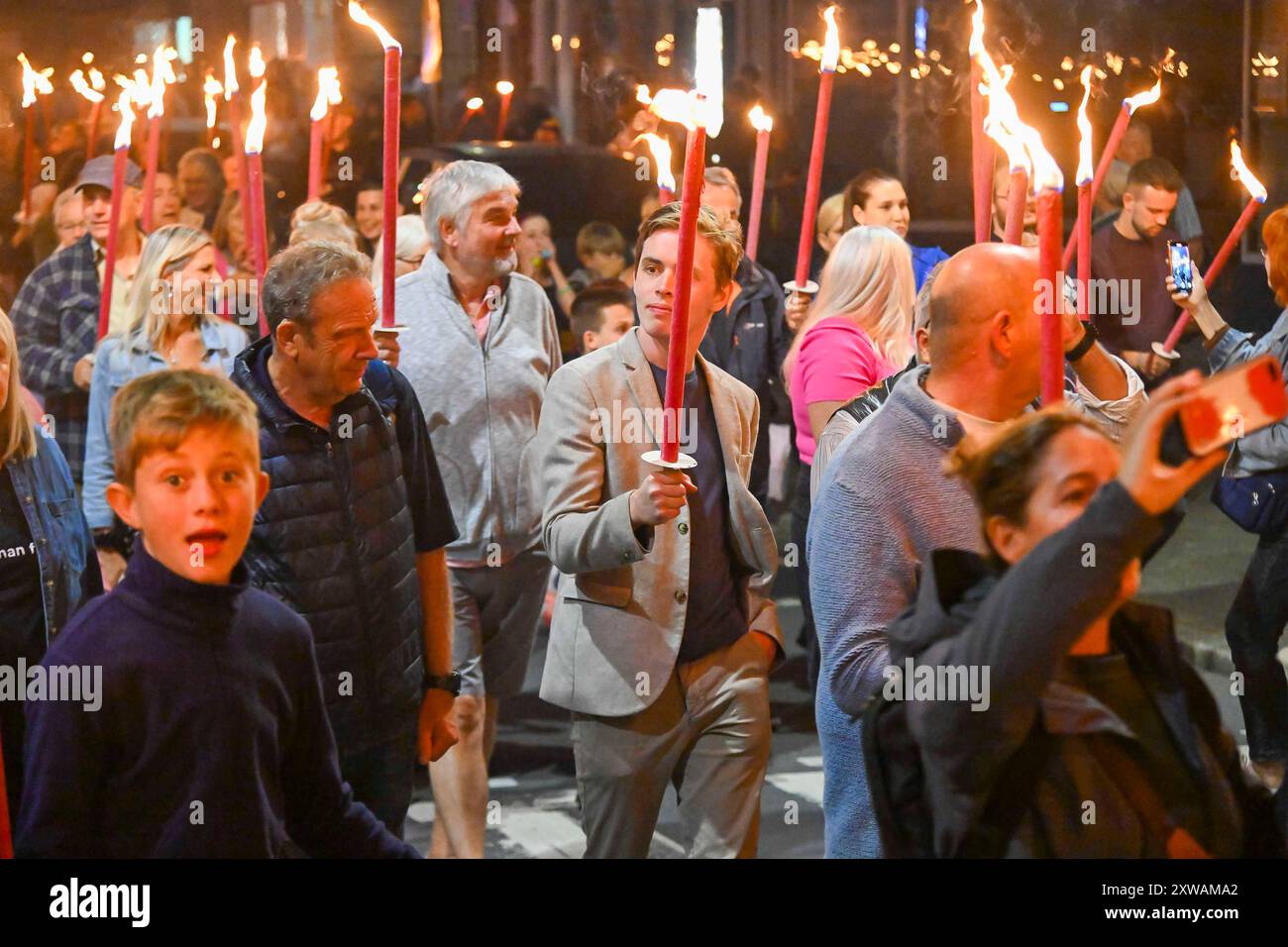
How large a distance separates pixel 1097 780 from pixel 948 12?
2.38 m

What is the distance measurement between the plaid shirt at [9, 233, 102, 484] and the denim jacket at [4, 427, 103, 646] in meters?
1.07

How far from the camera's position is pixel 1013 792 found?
2.10 m

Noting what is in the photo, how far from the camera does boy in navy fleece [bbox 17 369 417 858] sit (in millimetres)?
2307

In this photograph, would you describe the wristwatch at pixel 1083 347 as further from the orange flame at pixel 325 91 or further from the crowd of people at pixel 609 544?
the orange flame at pixel 325 91

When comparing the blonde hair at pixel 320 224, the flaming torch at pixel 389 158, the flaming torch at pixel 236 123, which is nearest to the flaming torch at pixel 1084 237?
the flaming torch at pixel 389 158

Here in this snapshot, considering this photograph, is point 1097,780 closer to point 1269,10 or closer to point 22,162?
point 1269,10

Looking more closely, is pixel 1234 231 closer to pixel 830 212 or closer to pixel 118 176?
pixel 830 212

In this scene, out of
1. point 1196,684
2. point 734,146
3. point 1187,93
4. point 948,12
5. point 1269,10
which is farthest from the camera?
point 734,146

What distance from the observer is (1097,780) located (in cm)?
212

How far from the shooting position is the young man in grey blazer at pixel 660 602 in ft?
9.56

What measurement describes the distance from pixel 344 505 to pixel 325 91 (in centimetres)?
101

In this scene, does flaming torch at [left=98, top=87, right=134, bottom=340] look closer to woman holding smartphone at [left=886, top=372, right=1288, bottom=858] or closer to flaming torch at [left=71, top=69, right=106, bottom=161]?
flaming torch at [left=71, top=69, right=106, bottom=161]

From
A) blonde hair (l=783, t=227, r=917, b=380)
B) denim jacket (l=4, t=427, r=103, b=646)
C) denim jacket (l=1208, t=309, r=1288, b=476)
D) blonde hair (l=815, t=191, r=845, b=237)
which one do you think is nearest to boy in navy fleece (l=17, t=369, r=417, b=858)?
denim jacket (l=4, t=427, r=103, b=646)
